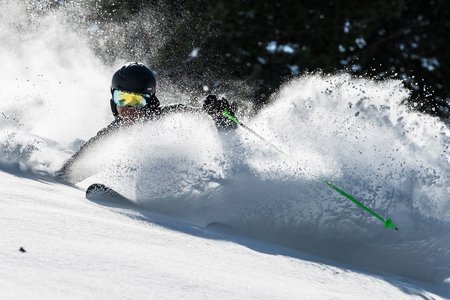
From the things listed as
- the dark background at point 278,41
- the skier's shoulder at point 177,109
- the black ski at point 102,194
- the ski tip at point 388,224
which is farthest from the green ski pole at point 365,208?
the dark background at point 278,41

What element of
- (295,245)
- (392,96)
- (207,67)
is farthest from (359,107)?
(207,67)

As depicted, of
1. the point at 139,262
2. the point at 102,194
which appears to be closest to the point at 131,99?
the point at 102,194

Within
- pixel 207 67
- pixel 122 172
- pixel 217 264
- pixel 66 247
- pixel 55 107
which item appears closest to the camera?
pixel 66 247

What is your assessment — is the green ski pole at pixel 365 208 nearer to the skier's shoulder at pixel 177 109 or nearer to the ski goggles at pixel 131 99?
the skier's shoulder at pixel 177 109

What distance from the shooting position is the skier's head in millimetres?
5809

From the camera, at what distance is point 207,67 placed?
45.1 ft

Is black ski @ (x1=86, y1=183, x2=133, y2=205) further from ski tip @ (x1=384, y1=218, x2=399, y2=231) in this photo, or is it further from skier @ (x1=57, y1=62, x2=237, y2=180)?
ski tip @ (x1=384, y1=218, x2=399, y2=231)

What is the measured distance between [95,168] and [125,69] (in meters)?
0.93

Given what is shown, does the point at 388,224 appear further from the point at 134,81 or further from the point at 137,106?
the point at 134,81

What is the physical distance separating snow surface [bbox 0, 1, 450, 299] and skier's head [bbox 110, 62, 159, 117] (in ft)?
1.15

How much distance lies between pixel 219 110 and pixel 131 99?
74cm

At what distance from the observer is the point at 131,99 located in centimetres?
582

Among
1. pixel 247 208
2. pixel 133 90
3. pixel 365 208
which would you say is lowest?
pixel 247 208

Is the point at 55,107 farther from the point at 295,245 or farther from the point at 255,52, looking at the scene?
the point at 255,52
